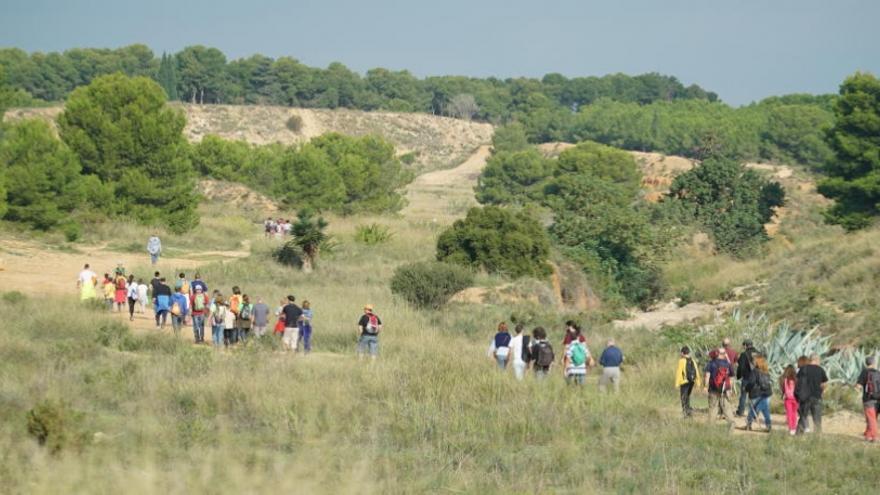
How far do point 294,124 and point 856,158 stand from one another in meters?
100

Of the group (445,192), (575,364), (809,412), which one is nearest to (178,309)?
(575,364)

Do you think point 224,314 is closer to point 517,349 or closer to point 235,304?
point 235,304

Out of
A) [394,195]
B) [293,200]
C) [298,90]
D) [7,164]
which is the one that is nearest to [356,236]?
[7,164]

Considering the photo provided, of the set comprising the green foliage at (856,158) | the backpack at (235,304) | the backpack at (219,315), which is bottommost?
the backpack at (219,315)

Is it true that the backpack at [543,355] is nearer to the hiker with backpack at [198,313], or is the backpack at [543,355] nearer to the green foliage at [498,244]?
the hiker with backpack at [198,313]

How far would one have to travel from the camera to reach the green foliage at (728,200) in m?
54.8

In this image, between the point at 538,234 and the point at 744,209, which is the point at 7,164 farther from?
the point at 744,209

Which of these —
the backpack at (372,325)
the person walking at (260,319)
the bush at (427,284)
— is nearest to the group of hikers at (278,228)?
the bush at (427,284)

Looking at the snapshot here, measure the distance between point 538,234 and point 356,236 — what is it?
Result: 12814 millimetres

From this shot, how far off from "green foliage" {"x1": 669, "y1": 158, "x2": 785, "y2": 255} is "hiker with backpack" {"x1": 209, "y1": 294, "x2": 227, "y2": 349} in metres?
34.2

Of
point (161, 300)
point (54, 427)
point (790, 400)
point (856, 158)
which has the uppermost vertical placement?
point (856, 158)

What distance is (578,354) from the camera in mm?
18750

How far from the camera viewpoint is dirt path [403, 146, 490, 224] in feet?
284

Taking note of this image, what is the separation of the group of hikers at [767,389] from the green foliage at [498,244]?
20.0m
